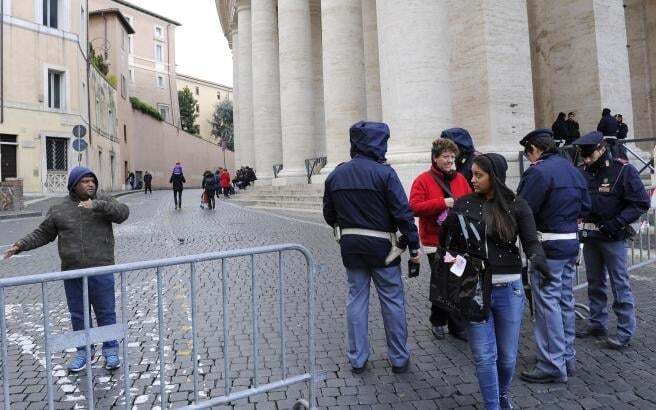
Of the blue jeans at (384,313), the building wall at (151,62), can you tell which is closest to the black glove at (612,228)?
the blue jeans at (384,313)

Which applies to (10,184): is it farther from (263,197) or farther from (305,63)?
(305,63)

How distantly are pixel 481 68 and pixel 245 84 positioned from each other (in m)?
22.5

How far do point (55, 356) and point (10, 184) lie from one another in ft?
61.4

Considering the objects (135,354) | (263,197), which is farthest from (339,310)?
Result: (263,197)

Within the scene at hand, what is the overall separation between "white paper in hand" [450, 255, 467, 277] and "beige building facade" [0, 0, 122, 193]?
1074 inches

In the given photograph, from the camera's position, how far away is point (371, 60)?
66.4ft

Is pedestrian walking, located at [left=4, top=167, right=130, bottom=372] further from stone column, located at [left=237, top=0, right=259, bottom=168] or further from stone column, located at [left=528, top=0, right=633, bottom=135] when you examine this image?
stone column, located at [left=237, top=0, right=259, bottom=168]

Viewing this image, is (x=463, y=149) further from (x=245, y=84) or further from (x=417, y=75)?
(x=245, y=84)

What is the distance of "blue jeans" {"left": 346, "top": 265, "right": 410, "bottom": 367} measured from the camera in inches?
156

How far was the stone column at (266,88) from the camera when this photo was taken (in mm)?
26906

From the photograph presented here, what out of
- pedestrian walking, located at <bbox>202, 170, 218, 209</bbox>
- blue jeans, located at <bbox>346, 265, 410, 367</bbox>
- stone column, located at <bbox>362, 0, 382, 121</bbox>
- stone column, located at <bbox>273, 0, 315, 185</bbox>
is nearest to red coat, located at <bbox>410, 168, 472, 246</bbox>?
blue jeans, located at <bbox>346, 265, 410, 367</bbox>

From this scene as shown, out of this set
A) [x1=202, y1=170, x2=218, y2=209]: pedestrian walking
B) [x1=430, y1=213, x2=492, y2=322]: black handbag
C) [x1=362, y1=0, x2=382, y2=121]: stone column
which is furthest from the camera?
[x1=202, y1=170, x2=218, y2=209]: pedestrian walking

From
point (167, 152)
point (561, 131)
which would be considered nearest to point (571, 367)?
point (561, 131)

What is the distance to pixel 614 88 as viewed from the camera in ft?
46.4
